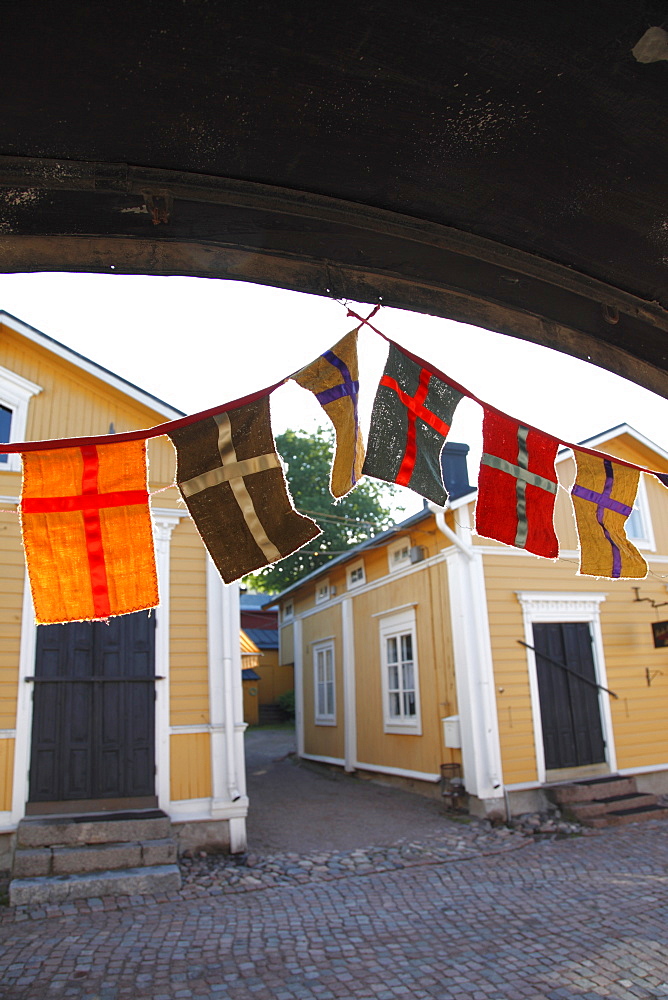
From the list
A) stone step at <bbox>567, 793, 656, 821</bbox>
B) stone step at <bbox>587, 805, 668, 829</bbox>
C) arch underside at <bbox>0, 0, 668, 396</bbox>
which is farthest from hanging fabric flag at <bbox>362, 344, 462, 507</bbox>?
stone step at <bbox>567, 793, 656, 821</bbox>

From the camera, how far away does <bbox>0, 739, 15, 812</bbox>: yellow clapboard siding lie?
23.0 feet

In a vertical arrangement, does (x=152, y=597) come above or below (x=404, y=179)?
below

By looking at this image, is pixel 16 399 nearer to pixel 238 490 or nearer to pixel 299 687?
pixel 238 490

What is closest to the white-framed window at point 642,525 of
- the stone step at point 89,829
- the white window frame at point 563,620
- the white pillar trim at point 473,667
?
the white window frame at point 563,620

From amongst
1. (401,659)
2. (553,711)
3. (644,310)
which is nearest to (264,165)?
(644,310)

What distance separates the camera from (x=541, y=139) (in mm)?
1736

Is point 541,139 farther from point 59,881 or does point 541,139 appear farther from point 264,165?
point 59,881

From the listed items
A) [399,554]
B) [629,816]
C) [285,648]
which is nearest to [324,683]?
[399,554]

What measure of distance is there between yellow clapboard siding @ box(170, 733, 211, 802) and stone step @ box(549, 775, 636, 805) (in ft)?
16.1

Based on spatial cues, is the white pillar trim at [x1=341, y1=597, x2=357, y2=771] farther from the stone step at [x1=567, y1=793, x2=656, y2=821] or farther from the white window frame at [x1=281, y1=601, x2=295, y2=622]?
the stone step at [x1=567, y1=793, x2=656, y2=821]

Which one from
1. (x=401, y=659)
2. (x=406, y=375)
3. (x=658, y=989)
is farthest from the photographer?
(x=401, y=659)

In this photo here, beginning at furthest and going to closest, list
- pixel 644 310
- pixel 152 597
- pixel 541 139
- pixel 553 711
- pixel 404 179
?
pixel 553 711
pixel 152 597
pixel 644 310
pixel 404 179
pixel 541 139

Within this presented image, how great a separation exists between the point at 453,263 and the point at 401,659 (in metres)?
10.1

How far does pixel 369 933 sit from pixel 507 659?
5118 mm
